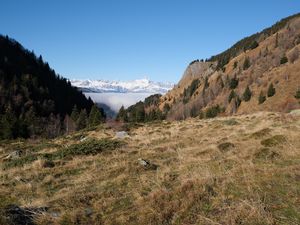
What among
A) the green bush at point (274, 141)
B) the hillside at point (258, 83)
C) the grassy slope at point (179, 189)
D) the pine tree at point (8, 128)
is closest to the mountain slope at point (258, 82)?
the hillside at point (258, 83)

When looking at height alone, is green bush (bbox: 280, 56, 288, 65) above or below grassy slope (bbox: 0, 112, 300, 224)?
above

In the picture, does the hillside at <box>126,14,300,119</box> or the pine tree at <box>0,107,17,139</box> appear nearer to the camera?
the pine tree at <box>0,107,17,139</box>

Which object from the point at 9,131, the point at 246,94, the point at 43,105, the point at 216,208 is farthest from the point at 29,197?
the point at 43,105

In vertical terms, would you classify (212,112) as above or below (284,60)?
below

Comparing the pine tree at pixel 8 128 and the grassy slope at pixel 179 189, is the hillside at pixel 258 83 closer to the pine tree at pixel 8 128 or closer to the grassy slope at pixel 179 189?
the pine tree at pixel 8 128

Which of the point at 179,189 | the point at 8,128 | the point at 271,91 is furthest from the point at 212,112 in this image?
the point at 179,189

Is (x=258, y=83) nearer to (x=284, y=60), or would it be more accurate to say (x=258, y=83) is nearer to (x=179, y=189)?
(x=284, y=60)

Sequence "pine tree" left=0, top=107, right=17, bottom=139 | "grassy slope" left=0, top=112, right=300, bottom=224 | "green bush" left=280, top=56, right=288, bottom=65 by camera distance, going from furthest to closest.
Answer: "green bush" left=280, top=56, right=288, bottom=65
"pine tree" left=0, top=107, right=17, bottom=139
"grassy slope" left=0, top=112, right=300, bottom=224

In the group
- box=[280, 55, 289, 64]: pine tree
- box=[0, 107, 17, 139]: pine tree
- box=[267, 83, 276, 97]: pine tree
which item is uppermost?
box=[280, 55, 289, 64]: pine tree


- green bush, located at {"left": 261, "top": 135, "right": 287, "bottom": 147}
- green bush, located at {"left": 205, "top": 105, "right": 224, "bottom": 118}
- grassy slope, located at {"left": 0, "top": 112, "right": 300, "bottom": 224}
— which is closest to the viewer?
grassy slope, located at {"left": 0, "top": 112, "right": 300, "bottom": 224}

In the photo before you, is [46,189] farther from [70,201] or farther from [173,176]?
[173,176]

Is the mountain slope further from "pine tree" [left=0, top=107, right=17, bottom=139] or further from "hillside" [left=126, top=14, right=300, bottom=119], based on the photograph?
"pine tree" [left=0, top=107, right=17, bottom=139]

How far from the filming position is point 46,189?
36.8ft

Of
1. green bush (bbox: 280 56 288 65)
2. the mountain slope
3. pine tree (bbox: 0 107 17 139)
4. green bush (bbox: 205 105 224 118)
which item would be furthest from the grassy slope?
green bush (bbox: 280 56 288 65)
